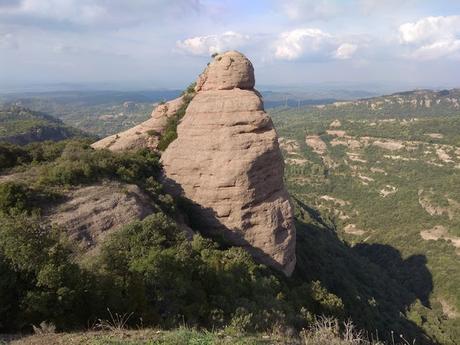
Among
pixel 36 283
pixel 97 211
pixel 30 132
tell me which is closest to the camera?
pixel 36 283

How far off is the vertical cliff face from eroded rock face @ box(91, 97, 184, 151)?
396cm

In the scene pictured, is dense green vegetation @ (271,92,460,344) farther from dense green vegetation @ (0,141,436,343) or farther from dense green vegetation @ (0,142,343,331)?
dense green vegetation @ (0,142,343,331)

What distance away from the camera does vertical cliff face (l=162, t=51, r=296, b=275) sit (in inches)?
1023

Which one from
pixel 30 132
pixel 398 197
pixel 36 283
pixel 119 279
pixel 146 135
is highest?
pixel 146 135

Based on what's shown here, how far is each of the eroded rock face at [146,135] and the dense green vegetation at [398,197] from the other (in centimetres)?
1822

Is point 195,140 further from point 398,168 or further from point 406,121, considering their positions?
point 406,121

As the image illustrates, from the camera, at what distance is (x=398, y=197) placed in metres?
89.8

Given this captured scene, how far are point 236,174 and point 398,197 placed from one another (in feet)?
244

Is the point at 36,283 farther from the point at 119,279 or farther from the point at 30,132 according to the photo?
the point at 30,132

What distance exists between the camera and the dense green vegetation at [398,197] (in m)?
55.5

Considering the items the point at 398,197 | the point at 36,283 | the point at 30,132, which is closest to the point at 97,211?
the point at 36,283

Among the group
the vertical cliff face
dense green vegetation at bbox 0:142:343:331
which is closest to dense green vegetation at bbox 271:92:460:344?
the vertical cliff face

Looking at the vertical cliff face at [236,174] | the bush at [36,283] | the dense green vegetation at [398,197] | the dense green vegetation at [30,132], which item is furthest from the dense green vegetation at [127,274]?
the dense green vegetation at [30,132]

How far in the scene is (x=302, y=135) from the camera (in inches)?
5600
